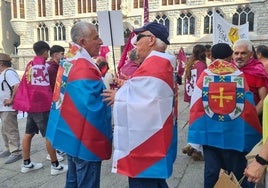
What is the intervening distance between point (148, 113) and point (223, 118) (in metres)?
0.97

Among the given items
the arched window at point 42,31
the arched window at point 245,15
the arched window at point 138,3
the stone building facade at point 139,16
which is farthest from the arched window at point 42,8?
the arched window at point 245,15

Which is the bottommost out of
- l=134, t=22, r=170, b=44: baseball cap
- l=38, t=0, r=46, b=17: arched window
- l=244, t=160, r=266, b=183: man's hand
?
l=244, t=160, r=266, b=183: man's hand

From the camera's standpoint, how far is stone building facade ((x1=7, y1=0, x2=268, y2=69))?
2364cm

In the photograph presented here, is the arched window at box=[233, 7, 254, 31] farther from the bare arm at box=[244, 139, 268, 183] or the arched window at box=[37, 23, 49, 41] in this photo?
the bare arm at box=[244, 139, 268, 183]

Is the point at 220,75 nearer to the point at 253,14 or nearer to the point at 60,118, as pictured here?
the point at 60,118

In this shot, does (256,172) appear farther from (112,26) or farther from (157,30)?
(112,26)

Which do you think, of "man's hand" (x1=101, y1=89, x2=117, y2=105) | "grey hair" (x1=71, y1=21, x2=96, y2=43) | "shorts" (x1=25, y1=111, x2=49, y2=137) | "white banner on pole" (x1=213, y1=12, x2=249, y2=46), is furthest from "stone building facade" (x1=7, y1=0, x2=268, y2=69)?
"man's hand" (x1=101, y1=89, x2=117, y2=105)

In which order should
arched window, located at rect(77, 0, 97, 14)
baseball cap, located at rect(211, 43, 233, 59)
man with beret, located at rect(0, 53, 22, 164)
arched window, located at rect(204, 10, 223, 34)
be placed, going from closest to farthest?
baseball cap, located at rect(211, 43, 233, 59), man with beret, located at rect(0, 53, 22, 164), arched window, located at rect(204, 10, 223, 34), arched window, located at rect(77, 0, 97, 14)

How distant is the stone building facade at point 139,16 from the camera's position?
23.6 metres

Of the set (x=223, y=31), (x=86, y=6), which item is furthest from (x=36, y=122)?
(x=86, y=6)

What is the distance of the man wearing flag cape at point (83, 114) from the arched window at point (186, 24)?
24.5m

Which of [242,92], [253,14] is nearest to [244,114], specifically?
[242,92]

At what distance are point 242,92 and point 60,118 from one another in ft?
4.95

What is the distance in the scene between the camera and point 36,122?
14.1 ft
